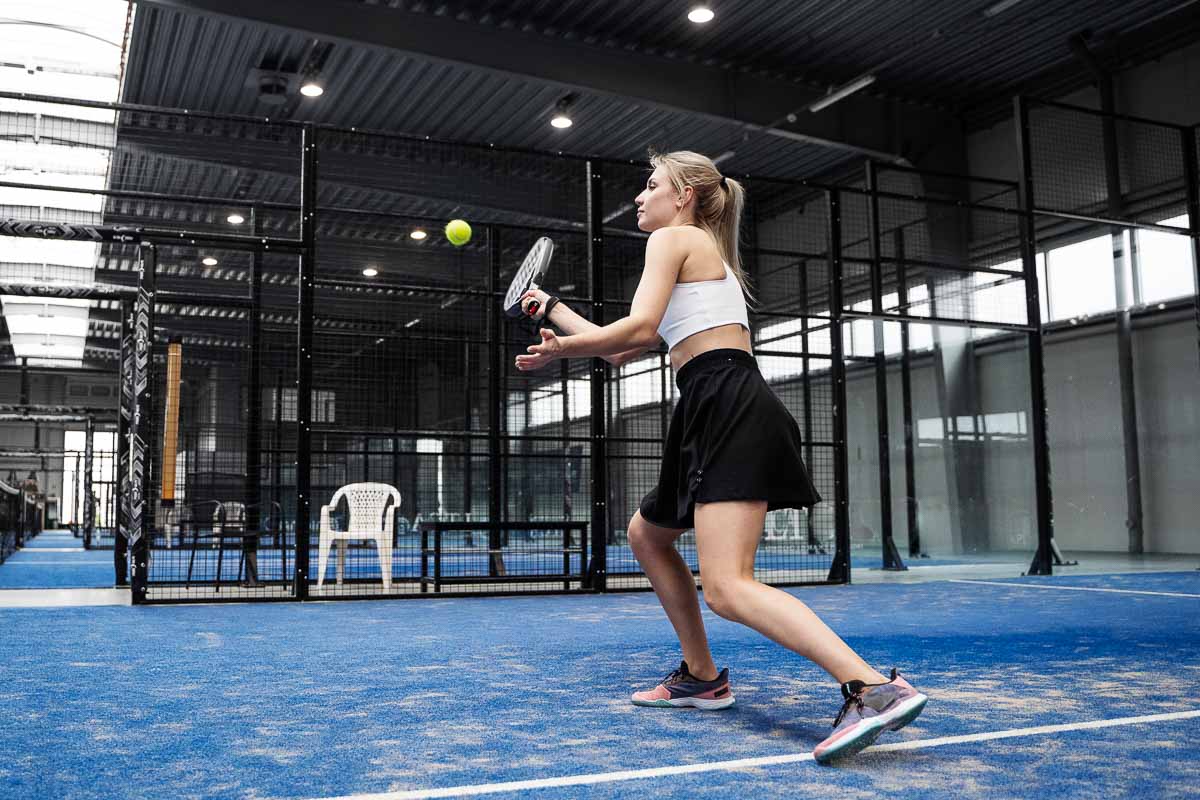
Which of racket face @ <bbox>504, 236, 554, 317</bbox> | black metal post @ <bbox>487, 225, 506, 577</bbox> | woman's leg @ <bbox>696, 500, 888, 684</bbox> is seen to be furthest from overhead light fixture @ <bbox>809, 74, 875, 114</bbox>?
woman's leg @ <bbox>696, 500, 888, 684</bbox>

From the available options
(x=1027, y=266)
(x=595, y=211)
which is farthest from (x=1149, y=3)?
(x=595, y=211)

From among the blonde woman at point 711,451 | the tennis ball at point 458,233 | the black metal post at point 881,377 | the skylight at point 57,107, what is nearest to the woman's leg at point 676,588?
the blonde woman at point 711,451

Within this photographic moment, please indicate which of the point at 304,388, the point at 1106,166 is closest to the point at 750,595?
the point at 304,388

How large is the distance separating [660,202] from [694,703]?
1.32 meters

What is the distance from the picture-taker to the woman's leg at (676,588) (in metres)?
2.79

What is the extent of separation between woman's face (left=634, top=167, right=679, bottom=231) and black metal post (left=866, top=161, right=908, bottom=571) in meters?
6.07

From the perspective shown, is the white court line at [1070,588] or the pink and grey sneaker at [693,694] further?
the white court line at [1070,588]

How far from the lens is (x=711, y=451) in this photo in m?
2.45

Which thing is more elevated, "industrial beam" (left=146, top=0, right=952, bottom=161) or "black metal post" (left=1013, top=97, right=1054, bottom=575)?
"industrial beam" (left=146, top=0, right=952, bottom=161)

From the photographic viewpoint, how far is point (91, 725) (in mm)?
2582

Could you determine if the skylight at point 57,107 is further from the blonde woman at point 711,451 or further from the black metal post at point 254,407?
the blonde woman at point 711,451

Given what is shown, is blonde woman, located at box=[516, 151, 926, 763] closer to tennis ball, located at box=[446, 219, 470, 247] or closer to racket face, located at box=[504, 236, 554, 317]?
racket face, located at box=[504, 236, 554, 317]

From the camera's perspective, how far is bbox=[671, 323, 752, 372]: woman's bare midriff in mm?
2582

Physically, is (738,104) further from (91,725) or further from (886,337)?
(91,725)
